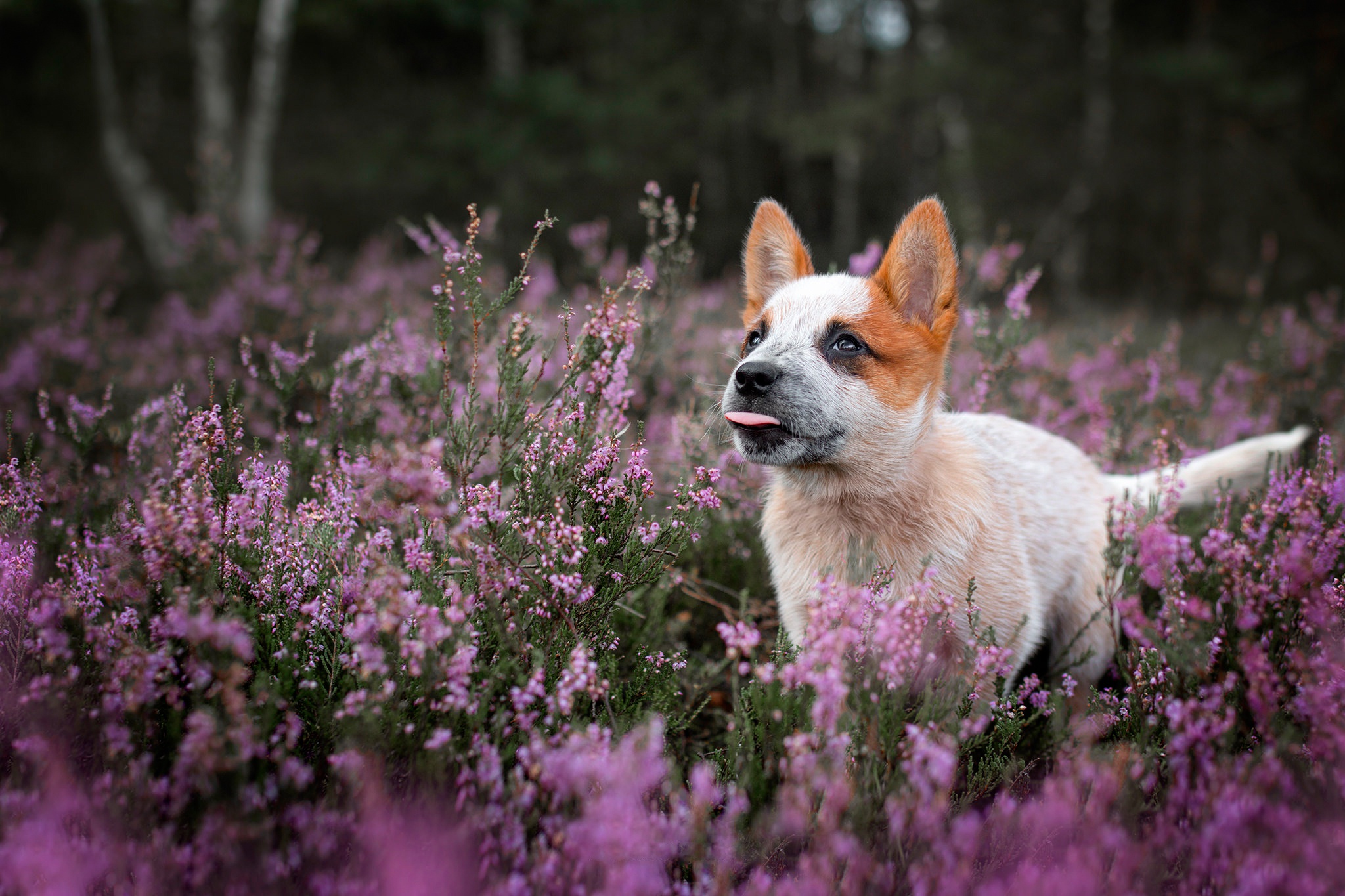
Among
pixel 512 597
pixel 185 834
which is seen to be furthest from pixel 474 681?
pixel 185 834

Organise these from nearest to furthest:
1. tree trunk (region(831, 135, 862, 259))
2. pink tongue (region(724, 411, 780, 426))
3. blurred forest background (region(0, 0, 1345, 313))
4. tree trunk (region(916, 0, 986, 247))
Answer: pink tongue (region(724, 411, 780, 426)) < blurred forest background (region(0, 0, 1345, 313)) < tree trunk (region(916, 0, 986, 247)) < tree trunk (region(831, 135, 862, 259))

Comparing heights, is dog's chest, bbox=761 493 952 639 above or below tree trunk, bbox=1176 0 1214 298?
below

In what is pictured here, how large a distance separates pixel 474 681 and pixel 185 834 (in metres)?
0.67

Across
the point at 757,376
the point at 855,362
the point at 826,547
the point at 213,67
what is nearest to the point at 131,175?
the point at 213,67

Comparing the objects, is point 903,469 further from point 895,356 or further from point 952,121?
point 952,121

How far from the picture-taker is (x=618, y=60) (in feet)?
58.5

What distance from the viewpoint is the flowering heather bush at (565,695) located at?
1426 mm

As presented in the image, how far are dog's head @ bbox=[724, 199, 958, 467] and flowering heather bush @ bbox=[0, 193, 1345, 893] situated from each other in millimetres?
371

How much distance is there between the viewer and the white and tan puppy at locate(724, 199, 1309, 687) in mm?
2379

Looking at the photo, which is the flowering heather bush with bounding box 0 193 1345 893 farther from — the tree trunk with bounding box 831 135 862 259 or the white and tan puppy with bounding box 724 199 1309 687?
the tree trunk with bounding box 831 135 862 259

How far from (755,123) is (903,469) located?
1878 centimetres

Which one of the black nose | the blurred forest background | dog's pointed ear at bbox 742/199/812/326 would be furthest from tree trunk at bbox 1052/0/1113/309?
the black nose

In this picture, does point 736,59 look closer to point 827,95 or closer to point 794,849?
point 827,95

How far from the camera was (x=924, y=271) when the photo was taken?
8.46ft
